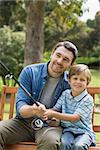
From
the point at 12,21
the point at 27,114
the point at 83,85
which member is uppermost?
the point at 12,21

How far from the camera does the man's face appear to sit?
3.96 m

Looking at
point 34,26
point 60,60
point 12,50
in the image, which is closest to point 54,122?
point 60,60

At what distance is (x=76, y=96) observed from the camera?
3902mm

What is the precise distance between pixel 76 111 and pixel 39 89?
18.4 inches

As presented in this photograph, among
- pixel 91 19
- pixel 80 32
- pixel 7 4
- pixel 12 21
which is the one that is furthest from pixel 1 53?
pixel 91 19

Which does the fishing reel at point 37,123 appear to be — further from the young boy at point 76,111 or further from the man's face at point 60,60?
the man's face at point 60,60

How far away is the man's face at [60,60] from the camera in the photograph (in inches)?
156

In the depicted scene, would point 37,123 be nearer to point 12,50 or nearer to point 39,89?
point 39,89

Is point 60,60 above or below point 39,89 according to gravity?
above

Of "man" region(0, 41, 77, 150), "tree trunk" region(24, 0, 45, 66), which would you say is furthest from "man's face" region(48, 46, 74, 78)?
"tree trunk" region(24, 0, 45, 66)

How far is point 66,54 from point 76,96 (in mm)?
418

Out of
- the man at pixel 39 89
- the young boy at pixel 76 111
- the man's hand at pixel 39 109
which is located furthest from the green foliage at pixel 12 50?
the man's hand at pixel 39 109

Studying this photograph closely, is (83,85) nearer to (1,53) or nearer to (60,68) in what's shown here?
(60,68)

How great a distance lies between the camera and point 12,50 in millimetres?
19953
